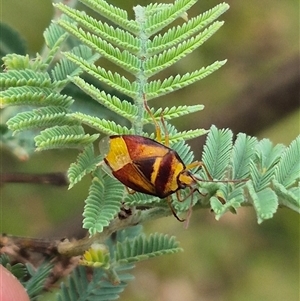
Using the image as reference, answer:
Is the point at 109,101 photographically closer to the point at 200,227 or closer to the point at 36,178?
the point at 36,178

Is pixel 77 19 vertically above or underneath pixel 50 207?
underneath

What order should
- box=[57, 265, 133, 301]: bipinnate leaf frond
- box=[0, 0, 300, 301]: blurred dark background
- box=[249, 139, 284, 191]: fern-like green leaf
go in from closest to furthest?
box=[249, 139, 284, 191]: fern-like green leaf < box=[57, 265, 133, 301]: bipinnate leaf frond < box=[0, 0, 300, 301]: blurred dark background

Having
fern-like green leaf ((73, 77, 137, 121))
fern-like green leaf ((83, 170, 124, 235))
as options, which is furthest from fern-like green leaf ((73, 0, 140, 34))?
fern-like green leaf ((83, 170, 124, 235))

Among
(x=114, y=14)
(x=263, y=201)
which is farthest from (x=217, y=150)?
(x=114, y=14)

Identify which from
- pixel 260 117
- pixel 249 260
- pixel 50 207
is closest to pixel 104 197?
pixel 260 117

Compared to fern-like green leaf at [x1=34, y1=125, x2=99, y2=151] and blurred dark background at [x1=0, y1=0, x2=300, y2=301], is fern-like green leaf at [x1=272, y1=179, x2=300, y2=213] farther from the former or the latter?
blurred dark background at [x1=0, y1=0, x2=300, y2=301]

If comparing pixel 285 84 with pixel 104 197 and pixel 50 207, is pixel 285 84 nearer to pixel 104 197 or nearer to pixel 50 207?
pixel 50 207

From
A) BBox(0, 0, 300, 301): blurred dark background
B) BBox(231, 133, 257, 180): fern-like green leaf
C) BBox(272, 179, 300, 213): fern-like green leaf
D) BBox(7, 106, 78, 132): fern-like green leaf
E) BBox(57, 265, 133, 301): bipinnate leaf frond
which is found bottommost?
BBox(57, 265, 133, 301): bipinnate leaf frond
